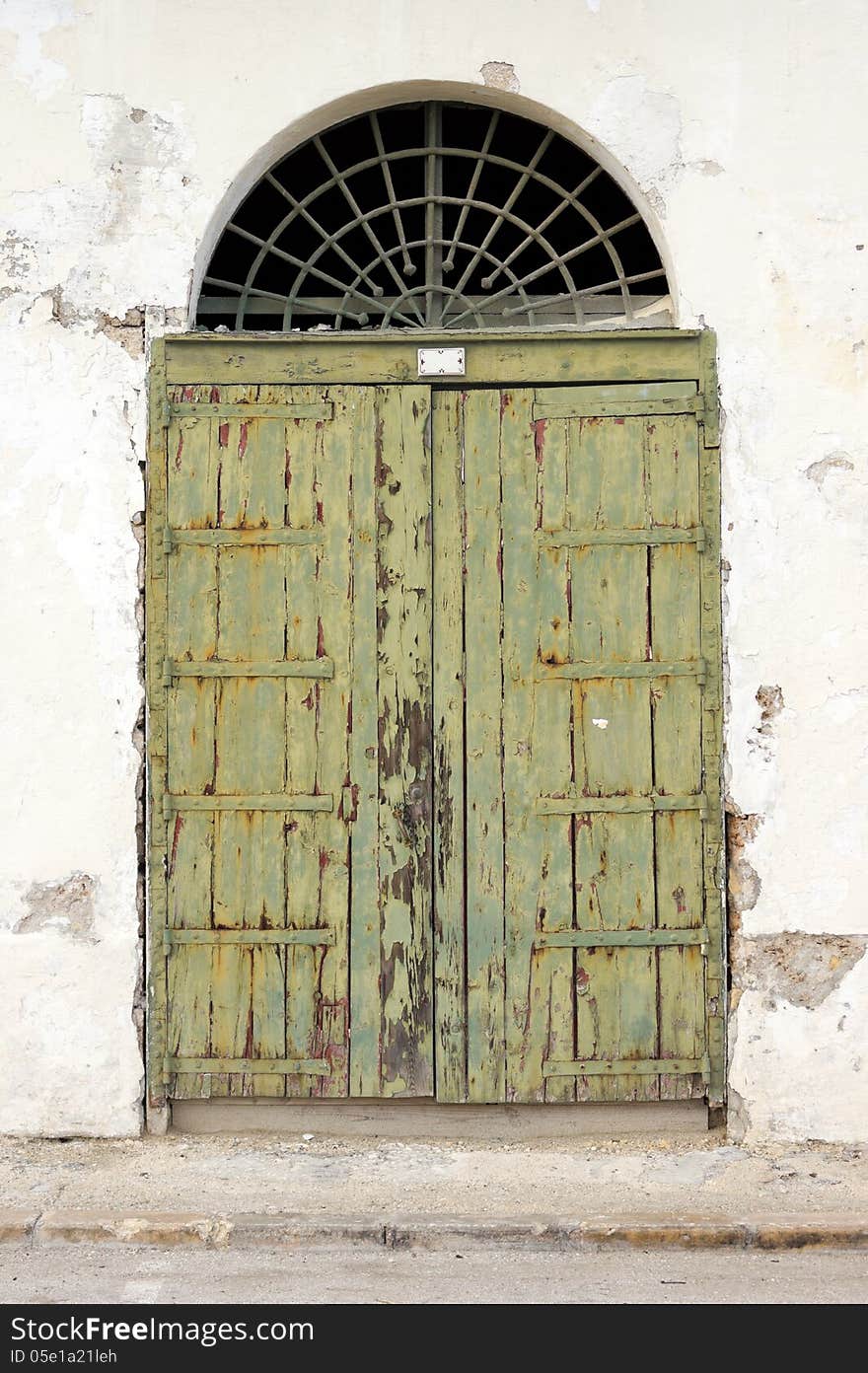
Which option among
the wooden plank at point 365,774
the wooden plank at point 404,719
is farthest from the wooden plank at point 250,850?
the wooden plank at point 404,719

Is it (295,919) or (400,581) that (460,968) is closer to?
(295,919)

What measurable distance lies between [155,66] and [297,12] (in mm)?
517

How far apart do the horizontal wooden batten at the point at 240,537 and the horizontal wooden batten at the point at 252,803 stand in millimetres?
853

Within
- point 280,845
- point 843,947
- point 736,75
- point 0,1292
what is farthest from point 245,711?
point 736,75

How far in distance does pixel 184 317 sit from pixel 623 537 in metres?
1.68

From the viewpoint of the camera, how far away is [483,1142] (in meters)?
4.46

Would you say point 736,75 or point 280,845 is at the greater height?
point 736,75

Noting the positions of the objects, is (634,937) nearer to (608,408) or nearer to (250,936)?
(250,936)

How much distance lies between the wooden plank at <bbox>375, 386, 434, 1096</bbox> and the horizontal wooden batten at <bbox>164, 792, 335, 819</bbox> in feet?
0.70

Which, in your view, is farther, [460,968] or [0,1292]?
[460,968]

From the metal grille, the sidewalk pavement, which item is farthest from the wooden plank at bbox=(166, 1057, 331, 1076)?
the metal grille

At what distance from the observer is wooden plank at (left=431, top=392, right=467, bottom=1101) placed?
14.6 ft

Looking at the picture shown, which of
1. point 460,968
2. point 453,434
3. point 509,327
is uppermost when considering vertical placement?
point 509,327

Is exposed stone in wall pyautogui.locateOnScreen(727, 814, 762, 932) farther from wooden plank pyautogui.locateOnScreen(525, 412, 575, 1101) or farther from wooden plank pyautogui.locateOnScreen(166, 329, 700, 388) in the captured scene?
wooden plank pyautogui.locateOnScreen(166, 329, 700, 388)
